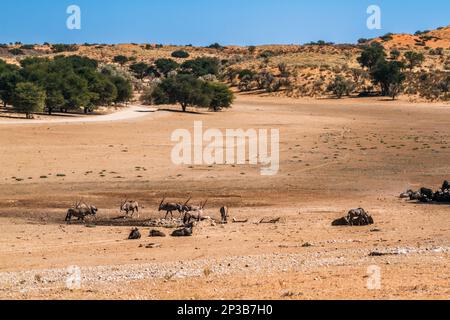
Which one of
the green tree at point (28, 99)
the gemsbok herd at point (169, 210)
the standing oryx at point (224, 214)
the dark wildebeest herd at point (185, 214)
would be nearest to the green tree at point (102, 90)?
the green tree at point (28, 99)

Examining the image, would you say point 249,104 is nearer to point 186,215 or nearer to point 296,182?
point 296,182

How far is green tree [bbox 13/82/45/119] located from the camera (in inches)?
2368

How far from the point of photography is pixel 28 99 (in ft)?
197

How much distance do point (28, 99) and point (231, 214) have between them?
126 ft

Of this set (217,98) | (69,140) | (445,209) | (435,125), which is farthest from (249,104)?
(445,209)

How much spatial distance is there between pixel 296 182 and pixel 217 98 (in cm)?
4585

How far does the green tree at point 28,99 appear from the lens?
197 ft

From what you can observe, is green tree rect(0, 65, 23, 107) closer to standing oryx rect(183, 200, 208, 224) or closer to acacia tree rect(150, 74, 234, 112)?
acacia tree rect(150, 74, 234, 112)

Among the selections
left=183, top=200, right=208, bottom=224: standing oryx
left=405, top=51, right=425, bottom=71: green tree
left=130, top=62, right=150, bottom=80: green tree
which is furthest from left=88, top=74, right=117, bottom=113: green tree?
left=130, top=62, right=150, bottom=80: green tree

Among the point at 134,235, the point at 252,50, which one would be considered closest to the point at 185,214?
the point at 134,235

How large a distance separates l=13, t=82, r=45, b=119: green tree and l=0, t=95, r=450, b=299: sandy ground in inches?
240

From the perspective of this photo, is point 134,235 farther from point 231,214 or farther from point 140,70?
point 140,70

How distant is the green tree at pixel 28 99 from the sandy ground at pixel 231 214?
609cm

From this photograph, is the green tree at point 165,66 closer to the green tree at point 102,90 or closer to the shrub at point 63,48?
the shrub at point 63,48
